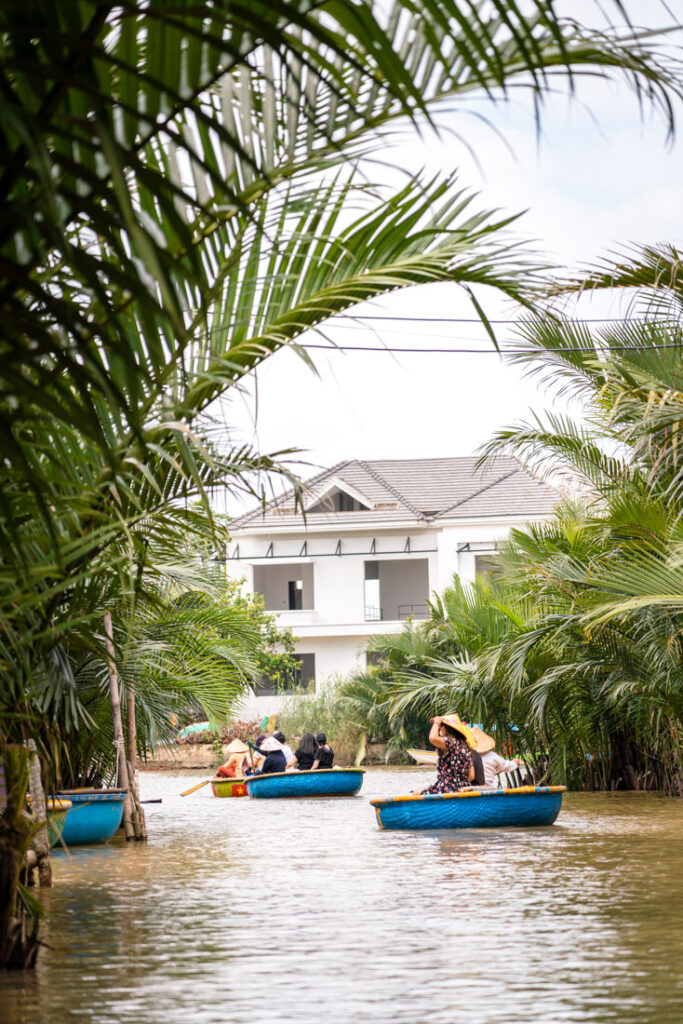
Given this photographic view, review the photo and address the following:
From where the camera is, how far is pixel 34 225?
75.5 inches

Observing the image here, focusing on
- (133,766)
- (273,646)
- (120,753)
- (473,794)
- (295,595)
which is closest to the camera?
(120,753)

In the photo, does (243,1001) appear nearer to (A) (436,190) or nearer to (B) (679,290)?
(A) (436,190)

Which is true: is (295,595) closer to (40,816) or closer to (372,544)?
(372,544)

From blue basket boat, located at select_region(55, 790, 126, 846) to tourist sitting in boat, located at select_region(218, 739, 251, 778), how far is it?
37.9ft

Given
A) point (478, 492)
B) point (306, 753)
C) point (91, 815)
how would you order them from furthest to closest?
point (478, 492) < point (306, 753) < point (91, 815)

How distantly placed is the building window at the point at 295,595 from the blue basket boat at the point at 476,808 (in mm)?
33726

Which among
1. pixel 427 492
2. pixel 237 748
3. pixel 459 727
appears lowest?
pixel 237 748

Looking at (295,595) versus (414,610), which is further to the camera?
(295,595)

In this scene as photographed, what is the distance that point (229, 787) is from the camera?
82.4 ft

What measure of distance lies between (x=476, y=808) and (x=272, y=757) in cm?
1041

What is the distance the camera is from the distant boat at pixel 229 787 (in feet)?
81.9

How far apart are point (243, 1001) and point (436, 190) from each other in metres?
3.79

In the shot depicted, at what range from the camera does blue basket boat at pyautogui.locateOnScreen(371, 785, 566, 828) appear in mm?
15023

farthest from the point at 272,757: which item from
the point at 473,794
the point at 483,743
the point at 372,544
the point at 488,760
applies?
the point at 372,544
